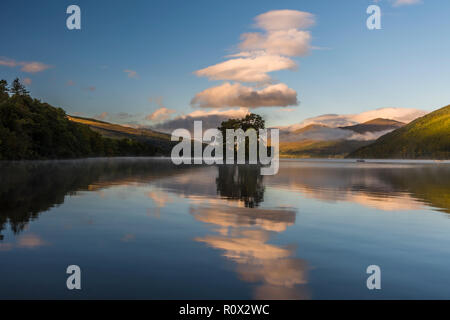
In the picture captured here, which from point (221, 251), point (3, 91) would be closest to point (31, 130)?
point (3, 91)

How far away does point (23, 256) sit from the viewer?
865cm

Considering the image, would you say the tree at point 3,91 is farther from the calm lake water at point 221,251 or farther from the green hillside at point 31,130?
the calm lake water at point 221,251

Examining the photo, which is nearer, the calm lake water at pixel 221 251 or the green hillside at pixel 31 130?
the calm lake water at pixel 221 251

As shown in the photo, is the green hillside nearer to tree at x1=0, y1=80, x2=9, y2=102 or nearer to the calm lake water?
tree at x1=0, y1=80, x2=9, y2=102

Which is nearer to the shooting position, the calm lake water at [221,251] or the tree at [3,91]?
the calm lake water at [221,251]

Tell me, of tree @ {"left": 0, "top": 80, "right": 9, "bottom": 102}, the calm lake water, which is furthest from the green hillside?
the calm lake water

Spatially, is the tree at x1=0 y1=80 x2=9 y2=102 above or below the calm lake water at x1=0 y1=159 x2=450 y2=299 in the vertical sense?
above

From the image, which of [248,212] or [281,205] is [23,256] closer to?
[248,212]

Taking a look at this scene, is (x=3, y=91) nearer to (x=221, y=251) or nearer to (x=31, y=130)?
(x=31, y=130)

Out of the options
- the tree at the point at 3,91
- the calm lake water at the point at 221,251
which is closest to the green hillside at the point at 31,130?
the tree at the point at 3,91

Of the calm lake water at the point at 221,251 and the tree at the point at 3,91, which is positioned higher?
the tree at the point at 3,91
